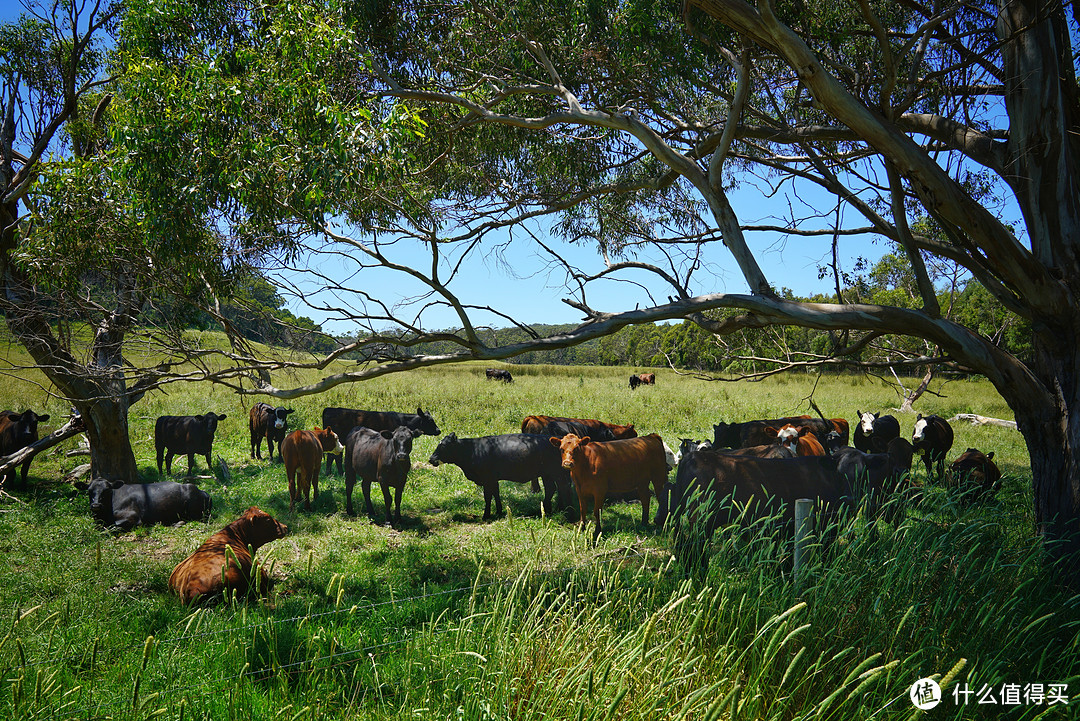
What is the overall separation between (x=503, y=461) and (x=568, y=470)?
94 centimetres

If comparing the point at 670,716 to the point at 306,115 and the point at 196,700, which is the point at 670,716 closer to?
the point at 196,700

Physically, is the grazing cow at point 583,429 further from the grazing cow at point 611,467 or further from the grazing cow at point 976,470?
the grazing cow at point 976,470

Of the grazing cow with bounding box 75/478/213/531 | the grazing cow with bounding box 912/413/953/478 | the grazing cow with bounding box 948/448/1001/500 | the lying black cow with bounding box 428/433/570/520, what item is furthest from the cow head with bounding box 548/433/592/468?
the grazing cow with bounding box 912/413/953/478

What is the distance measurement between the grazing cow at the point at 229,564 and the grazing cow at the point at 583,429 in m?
5.25

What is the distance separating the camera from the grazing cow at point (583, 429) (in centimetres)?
1032

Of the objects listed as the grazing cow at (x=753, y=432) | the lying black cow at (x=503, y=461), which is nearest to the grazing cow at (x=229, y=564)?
the lying black cow at (x=503, y=461)

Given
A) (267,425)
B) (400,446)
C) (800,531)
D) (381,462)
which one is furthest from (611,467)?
(267,425)

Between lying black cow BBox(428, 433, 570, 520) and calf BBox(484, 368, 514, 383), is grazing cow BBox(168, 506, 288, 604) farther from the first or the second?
calf BBox(484, 368, 514, 383)

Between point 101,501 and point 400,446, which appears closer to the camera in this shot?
point 101,501

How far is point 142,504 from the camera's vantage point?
24.1 ft

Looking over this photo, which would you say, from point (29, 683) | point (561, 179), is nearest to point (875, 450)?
point (561, 179)

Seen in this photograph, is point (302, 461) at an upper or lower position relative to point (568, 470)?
upper

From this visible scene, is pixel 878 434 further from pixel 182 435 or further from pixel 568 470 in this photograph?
pixel 182 435

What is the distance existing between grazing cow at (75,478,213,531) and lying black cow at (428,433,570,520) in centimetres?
291
